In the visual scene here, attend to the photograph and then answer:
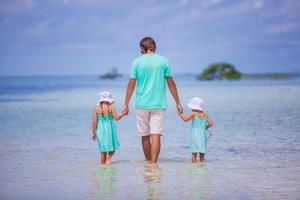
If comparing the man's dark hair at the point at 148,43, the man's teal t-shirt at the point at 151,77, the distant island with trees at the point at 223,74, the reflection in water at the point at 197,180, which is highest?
the distant island with trees at the point at 223,74

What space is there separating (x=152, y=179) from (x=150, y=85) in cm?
153

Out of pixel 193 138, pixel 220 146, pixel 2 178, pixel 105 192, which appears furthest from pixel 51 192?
pixel 220 146

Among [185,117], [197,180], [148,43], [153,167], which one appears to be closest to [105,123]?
[153,167]

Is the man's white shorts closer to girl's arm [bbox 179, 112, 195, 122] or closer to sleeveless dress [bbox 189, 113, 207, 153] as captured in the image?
girl's arm [bbox 179, 112, 195, 122]

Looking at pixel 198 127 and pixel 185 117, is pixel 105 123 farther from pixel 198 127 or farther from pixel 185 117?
pixel 198 127

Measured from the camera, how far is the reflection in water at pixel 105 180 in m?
6.88

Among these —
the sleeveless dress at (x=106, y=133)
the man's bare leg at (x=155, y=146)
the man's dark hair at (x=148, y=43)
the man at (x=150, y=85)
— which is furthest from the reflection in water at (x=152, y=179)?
the man's dark hair at (x=148, y=43)

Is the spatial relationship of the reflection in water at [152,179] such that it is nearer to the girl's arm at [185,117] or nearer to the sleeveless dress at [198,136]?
the sleeveless dress at [198,136]

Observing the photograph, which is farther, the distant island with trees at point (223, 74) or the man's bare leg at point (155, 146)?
the distant island with trees at point (223, 74)

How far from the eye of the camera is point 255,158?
9.66m

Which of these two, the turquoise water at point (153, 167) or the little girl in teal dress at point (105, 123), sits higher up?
the little girl in teal dress at point (105, 123)

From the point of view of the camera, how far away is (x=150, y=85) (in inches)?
340

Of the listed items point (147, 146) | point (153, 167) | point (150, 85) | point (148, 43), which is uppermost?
point (148, 43)

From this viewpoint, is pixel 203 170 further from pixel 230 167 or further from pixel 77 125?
pixel 77 125
